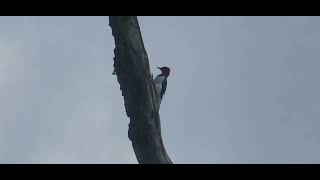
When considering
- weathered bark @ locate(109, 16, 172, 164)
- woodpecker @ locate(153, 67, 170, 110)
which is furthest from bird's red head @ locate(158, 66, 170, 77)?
weathered bark @ locate(109, 16, 172, 164)

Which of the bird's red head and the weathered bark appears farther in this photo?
the bird's red head

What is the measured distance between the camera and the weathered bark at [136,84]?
454 centimetres

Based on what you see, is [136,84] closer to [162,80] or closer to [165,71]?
[162,80]

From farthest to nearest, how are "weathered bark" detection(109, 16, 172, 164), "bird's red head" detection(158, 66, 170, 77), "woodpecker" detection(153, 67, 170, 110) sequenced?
"bird's red head" detection(158, 66, 170, 77) < "woodpecker" detection(153, 67, 170, 110) < "weathered bark" detection(109, 16, 172, 164)

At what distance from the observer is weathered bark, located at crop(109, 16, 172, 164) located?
4.54 m

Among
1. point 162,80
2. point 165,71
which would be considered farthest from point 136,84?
point 165,71

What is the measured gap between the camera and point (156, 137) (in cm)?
464

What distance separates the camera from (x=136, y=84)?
462 cm

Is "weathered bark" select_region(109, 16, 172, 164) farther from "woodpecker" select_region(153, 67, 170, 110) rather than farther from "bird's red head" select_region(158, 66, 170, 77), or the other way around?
"bird's red head" select_region(158, 66, 170, 77)

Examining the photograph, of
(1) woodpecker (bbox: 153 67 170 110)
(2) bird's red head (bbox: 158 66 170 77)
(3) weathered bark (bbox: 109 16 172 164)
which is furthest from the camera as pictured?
(2) bird's red head (bbox: 158 66 170 77)

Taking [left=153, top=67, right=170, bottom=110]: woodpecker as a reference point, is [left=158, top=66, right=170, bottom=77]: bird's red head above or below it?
above
